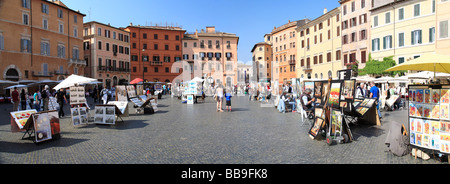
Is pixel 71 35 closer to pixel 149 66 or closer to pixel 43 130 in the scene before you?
pixel 149 66

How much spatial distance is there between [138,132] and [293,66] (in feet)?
169

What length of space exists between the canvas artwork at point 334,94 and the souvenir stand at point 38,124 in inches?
288

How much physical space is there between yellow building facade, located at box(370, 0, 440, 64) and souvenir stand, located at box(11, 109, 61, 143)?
3098 centimetres

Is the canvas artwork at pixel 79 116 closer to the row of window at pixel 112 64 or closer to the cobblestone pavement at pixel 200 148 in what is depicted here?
the cobblestone pavement at pixel 200 148

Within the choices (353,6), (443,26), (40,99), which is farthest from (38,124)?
(353,6)

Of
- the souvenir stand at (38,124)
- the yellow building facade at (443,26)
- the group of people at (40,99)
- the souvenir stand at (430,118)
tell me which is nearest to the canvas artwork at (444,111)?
the souvenir stand at (430,118)

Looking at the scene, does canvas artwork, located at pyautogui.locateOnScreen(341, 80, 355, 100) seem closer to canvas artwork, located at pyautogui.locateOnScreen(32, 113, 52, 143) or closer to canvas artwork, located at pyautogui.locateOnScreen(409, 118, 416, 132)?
canvas artwork, located at pyautogui.locateOnScreen(409, 118, 416, 132)

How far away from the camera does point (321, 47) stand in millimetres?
43125

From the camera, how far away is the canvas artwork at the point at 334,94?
6.26m

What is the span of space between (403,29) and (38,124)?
109 ft

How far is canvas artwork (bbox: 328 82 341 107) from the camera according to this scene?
626cm
